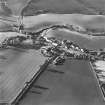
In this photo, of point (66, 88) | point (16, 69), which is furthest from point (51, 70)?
point (66, 88)

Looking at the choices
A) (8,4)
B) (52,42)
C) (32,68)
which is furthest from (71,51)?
(8,4)

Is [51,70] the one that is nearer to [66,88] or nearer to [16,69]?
[16,69]

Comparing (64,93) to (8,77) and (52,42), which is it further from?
(52,42)

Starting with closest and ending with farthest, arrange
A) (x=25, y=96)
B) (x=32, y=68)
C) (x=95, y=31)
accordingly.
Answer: (x=25, y=96) < (x=32, y=68) < (x=95, y=31)

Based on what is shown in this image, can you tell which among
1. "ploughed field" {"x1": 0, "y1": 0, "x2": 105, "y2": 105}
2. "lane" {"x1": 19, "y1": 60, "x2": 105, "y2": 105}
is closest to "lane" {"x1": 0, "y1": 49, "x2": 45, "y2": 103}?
"ploughed field" {"x1": 0, "y1": 0, "x2": 105, "y2": 105}

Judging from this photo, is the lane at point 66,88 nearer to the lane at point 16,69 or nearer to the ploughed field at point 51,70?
the ploughed field at point 51,70

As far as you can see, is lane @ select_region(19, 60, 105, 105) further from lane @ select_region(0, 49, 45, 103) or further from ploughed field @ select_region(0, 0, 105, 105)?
lane @ select_region(0, 49, 45, 103)

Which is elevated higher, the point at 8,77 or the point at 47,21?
the point at 47,21
